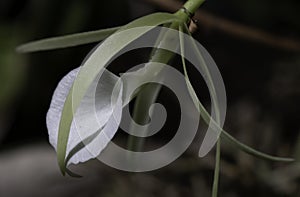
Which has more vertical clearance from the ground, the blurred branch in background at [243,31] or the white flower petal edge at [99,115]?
the white flower petal edge at [99,115]

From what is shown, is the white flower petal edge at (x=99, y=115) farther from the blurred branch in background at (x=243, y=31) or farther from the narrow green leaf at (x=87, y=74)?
the blurred branch in background at (x=243, y=31)

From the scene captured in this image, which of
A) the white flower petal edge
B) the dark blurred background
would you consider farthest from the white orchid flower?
the dark blurred background

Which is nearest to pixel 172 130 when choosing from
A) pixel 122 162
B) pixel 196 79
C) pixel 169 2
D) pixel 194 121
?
pixel 196 79

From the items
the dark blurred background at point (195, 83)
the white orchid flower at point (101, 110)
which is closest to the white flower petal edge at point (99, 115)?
the white orchid flower at point (101, 110)

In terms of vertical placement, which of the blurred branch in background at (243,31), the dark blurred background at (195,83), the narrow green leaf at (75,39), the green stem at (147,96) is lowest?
the dark blurred background at (195,83)

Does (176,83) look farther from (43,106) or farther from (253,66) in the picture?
(43,106)

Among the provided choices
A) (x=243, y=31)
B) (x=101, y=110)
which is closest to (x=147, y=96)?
(x=101, y=110)

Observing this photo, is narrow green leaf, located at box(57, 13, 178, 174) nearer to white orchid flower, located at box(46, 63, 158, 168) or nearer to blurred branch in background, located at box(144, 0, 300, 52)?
white orchid flower, located at box(46, 63, 158, 168)

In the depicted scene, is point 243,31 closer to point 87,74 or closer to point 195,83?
point 195,83
